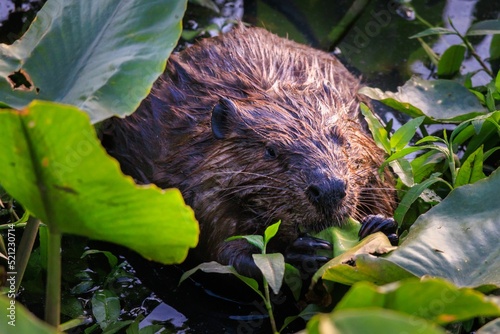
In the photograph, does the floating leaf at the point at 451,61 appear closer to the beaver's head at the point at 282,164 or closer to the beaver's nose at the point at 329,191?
the beaver's head at the point at 282,164

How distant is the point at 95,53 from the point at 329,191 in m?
0.90

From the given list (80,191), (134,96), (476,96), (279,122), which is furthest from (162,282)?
(476,96)

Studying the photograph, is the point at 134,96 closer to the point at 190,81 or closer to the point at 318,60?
the point at 190,81

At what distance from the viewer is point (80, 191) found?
219 cm

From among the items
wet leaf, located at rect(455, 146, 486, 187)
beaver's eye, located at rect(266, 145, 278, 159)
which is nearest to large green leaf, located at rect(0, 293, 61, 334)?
beaver's eye, located at rect(266, 145, 278, 159)

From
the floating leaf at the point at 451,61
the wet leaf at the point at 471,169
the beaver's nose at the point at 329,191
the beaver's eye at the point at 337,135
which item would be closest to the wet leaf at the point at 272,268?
the beaver's nose at the point at 329,191

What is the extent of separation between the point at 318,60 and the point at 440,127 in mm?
817

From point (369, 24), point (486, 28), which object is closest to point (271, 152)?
point (486, 28)

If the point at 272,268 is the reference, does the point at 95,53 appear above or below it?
above

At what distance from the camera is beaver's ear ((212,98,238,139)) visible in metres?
3.36

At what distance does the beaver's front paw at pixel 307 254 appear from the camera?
3135 mm

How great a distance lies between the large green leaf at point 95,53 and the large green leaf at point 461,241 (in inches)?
36.8

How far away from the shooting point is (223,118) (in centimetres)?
339

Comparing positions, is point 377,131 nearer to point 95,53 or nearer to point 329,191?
point 329,191
